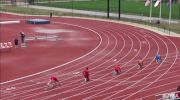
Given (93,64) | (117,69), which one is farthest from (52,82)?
(93,64)

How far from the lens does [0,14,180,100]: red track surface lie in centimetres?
2330

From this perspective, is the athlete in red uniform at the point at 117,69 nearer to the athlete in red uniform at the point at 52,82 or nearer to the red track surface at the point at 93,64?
the red track surface at the point at 93,64

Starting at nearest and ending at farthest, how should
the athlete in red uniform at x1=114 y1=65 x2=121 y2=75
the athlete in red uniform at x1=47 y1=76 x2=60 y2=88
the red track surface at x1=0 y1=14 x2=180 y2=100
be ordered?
the red track surface at x1=0 y1=14 x2=180 y2=100 → the athlete in red uniform at x1=47 y1=76 x2=60 y2=88 → the athlete in red uniform at x1=114 y1=65 x2=121 y2=75

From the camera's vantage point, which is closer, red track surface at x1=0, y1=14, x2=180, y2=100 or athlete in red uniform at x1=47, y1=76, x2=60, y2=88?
red track surface at x1=0, y1=14, x2=180, y2=100

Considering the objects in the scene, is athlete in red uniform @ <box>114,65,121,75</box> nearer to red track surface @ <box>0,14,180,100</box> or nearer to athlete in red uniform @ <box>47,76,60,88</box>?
red track surface @ <box>0,14,180,100</box>

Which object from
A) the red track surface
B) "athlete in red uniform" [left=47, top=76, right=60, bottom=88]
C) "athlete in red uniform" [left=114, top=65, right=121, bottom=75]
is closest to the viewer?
the red track surface

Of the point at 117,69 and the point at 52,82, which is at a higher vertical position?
the point at 117,69

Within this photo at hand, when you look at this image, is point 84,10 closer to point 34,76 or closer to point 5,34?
point 5,34

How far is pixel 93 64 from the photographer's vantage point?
29.6 m

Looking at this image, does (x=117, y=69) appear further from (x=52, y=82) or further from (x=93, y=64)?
(x=52, y=82)

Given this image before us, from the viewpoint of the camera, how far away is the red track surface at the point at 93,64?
76.4ft

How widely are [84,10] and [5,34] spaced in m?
22.5

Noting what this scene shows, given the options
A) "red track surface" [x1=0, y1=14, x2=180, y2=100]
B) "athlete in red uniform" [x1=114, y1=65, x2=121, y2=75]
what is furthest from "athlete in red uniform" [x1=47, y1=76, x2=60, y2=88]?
"athlete in red uniform" [x1=114, y1=65, x2=121, y2=75]

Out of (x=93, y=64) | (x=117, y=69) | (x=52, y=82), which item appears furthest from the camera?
(x=93, y=64)
